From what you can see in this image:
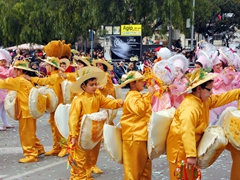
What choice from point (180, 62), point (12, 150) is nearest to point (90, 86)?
point (180, 62)

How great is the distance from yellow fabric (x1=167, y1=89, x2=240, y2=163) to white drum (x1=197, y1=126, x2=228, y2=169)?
9cm

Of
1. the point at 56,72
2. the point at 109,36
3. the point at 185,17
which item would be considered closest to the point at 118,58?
the point at 109,36

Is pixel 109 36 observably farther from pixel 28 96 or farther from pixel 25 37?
pixel 28 96

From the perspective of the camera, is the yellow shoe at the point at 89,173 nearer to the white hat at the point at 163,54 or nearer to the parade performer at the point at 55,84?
the parade performer at the point at 55,84

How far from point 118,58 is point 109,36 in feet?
4.21

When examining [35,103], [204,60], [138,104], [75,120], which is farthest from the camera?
[204,60]

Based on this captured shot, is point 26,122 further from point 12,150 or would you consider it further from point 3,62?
point 3,62

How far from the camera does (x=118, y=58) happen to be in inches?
902

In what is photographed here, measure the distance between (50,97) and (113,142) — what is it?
2.64 m

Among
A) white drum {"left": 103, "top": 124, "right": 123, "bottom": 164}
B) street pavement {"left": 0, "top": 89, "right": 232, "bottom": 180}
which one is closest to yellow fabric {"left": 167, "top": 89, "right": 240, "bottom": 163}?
white drum {"left": 103, "top": 124, "right": 123, "bottom": 164}

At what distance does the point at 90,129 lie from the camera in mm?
5840

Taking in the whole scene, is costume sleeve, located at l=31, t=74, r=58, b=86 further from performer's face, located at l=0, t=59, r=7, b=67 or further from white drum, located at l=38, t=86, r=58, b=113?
performer's face, located at l=0, t=59, r=7, b=67

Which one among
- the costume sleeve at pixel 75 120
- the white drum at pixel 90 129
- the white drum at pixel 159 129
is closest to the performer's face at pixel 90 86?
the costume sleeve at pixel 75 120

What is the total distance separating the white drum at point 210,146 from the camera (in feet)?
15.1
